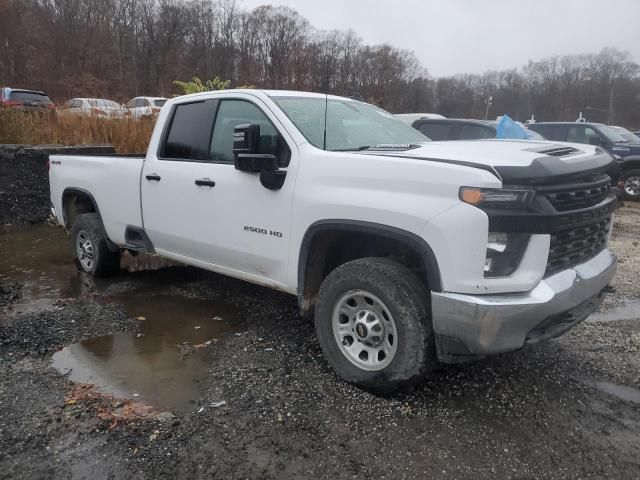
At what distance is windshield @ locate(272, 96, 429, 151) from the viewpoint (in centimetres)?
381

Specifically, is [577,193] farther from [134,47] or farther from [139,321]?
[134,47]

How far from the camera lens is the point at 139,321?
4715mm

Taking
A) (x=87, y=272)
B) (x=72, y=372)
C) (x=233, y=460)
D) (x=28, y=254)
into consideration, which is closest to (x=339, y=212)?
(x=233, y=460)

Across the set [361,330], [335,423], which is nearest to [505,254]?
[361,330]

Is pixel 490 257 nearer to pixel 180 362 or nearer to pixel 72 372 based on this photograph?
pixel 180 362

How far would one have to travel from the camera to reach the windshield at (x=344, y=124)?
381cm

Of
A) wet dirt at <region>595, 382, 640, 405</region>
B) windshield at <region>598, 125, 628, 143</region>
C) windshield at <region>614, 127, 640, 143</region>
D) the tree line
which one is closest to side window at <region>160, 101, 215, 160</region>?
wet dirt at <region>595, 382, 640, 405</region>

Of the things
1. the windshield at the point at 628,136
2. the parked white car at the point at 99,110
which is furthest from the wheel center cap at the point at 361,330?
the windshield at the point at 628,136

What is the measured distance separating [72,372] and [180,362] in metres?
0.73

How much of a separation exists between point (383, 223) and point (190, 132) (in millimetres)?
2293

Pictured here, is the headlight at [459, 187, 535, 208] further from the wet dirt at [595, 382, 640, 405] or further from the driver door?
the wet dirt at [595, 382, 640, 405]

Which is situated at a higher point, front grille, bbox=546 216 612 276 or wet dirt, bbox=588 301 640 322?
front grille, bbox=546 216 612 276

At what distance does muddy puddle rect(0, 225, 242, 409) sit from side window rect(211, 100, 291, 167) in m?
1.48

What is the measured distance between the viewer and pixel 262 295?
5.37 meters
